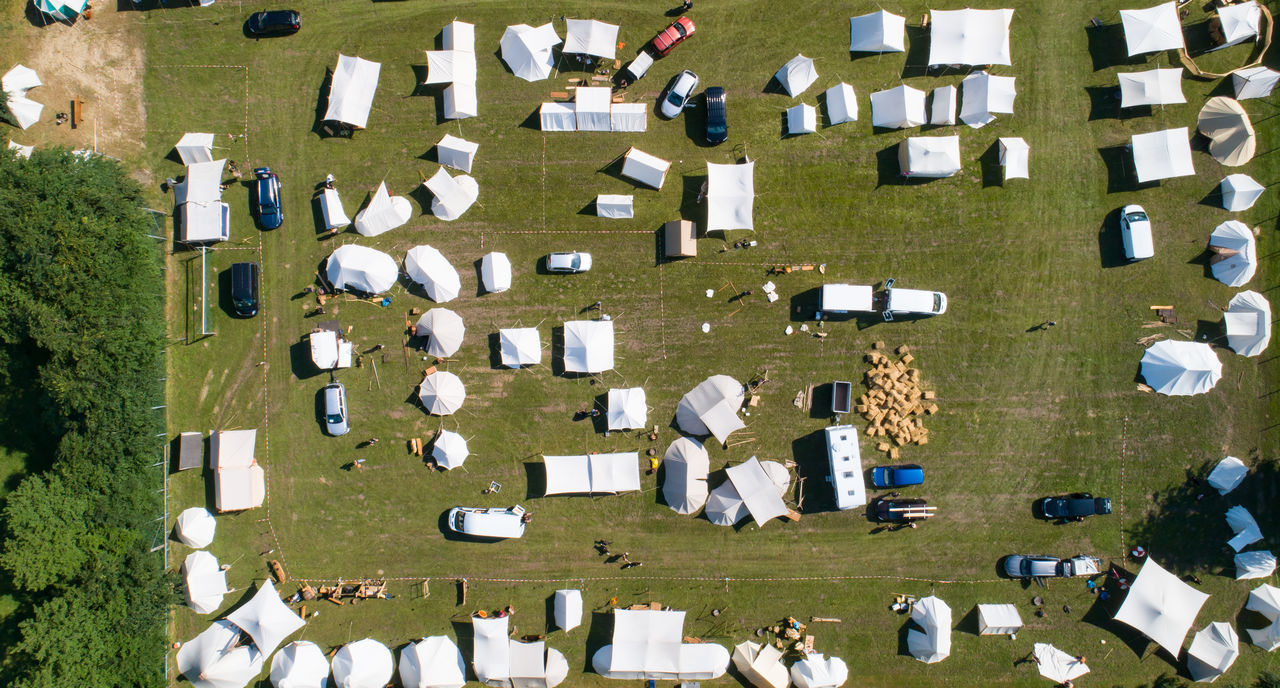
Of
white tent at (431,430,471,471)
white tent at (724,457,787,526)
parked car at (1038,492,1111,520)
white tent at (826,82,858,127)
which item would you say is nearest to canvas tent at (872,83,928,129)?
white tent at (826,82,858,127)

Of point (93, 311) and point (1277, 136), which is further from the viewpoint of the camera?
point (1277, 136)

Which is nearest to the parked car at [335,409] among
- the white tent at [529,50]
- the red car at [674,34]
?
the white tent at [529,50]

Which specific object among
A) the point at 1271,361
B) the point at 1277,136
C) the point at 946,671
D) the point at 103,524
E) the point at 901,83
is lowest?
the point at 946,671

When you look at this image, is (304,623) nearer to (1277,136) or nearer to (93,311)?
(93,311)

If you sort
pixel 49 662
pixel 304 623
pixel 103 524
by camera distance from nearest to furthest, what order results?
1. pixel 49 662
2. pixel 103 524
3. pixel 304 623

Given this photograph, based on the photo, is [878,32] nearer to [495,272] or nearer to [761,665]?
[495,272]

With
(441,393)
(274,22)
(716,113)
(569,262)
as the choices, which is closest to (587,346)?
(569,262)

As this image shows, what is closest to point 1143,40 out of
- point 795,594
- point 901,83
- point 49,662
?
point 901,83
